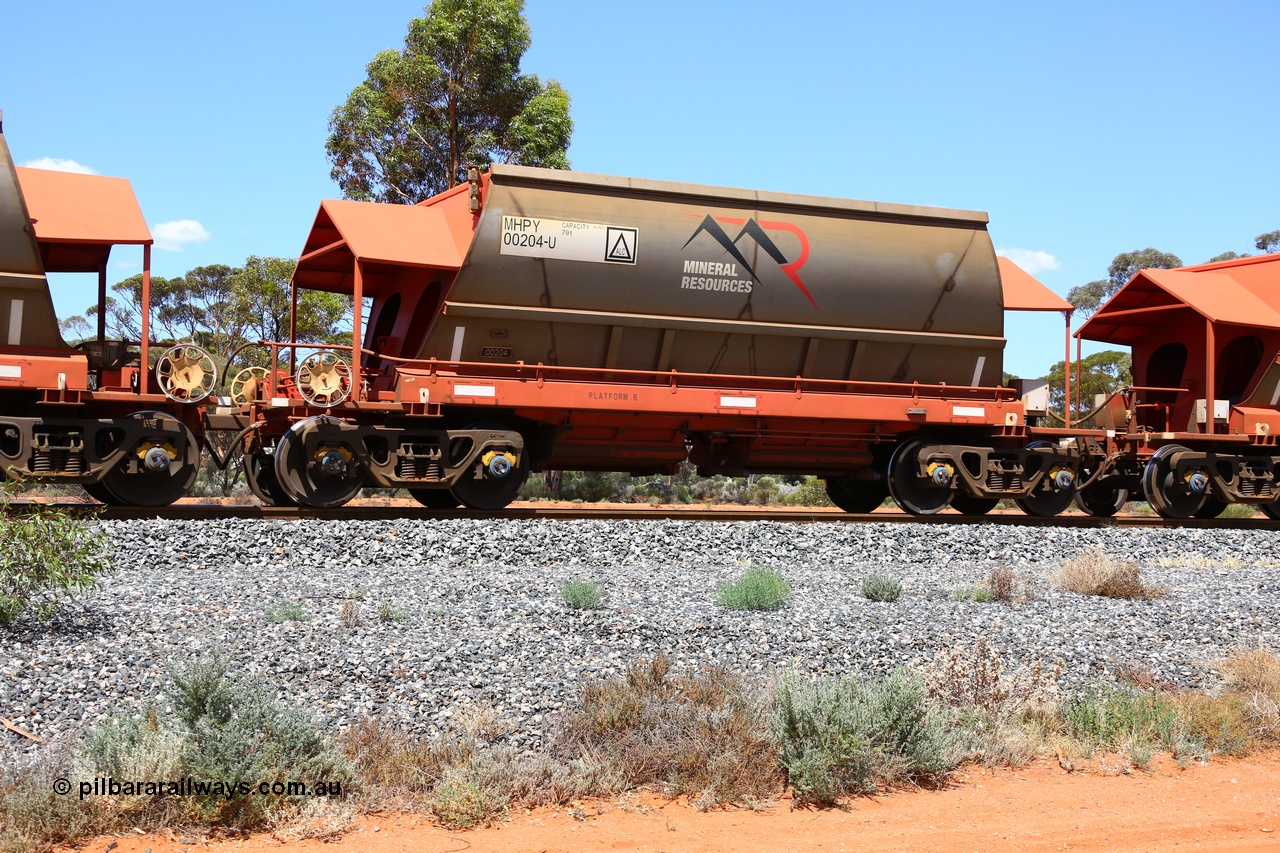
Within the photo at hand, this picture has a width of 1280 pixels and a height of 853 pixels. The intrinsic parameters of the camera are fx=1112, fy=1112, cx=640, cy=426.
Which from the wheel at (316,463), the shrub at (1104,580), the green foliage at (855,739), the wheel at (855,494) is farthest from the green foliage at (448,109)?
the green foliage at (855,739)

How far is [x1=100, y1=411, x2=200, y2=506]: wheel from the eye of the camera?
11.5 metres

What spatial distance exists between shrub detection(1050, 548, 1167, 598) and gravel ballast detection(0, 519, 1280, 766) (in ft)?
0.75

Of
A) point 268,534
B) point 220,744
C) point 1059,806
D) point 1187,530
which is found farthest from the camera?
point 1187,530

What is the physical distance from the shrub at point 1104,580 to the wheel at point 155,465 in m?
8.85

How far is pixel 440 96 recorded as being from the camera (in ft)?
95.2

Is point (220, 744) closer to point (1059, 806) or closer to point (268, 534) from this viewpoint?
point (1059, 806)

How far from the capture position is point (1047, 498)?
51.5 ft

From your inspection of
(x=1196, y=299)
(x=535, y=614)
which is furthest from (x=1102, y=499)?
(x=535, y=614)

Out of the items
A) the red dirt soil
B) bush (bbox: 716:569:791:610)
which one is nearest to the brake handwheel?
bush (bbox: 716:569:791:610)

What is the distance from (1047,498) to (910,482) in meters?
2.23

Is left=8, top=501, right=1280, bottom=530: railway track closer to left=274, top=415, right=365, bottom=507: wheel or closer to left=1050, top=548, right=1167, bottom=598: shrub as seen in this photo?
left=274, top=415, right=365, bottom=507: wheel

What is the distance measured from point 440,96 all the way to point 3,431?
20.0 m

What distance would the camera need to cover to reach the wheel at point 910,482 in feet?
48.7

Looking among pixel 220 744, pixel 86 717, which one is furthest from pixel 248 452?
pixel 220 744
